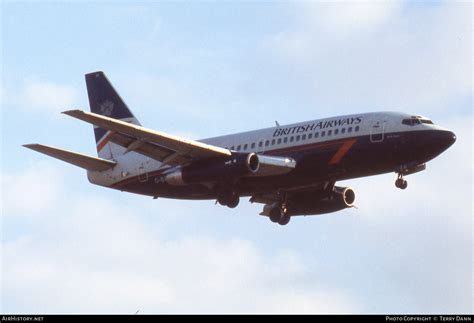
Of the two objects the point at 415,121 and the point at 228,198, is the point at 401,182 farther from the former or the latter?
the point at 228,198

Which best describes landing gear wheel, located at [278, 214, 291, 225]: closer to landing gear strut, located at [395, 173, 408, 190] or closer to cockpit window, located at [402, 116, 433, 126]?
landing gear strut, located at [395, 173, 408, 190]

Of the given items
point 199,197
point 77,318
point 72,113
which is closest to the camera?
point 77,318

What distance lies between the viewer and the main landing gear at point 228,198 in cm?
6450

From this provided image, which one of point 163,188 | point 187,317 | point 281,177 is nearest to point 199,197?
point 163,188

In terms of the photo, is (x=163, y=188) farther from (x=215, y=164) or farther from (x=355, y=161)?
(x=355, y=161)

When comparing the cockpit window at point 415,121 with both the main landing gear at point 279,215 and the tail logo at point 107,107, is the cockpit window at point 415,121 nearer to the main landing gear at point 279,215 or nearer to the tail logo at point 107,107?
the main landing gear at point 279,215

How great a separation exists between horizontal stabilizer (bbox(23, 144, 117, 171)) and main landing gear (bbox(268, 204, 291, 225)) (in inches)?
409

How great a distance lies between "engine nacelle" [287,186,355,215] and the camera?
226 ft

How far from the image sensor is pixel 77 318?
42.8m

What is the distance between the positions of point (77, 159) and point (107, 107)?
8276 mm

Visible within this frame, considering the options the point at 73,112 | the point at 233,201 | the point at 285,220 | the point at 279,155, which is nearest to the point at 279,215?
the point at 285,220

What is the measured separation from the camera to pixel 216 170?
62625mm

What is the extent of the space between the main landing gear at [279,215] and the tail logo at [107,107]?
1343 cm

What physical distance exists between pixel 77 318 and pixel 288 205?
2860 centimetres
